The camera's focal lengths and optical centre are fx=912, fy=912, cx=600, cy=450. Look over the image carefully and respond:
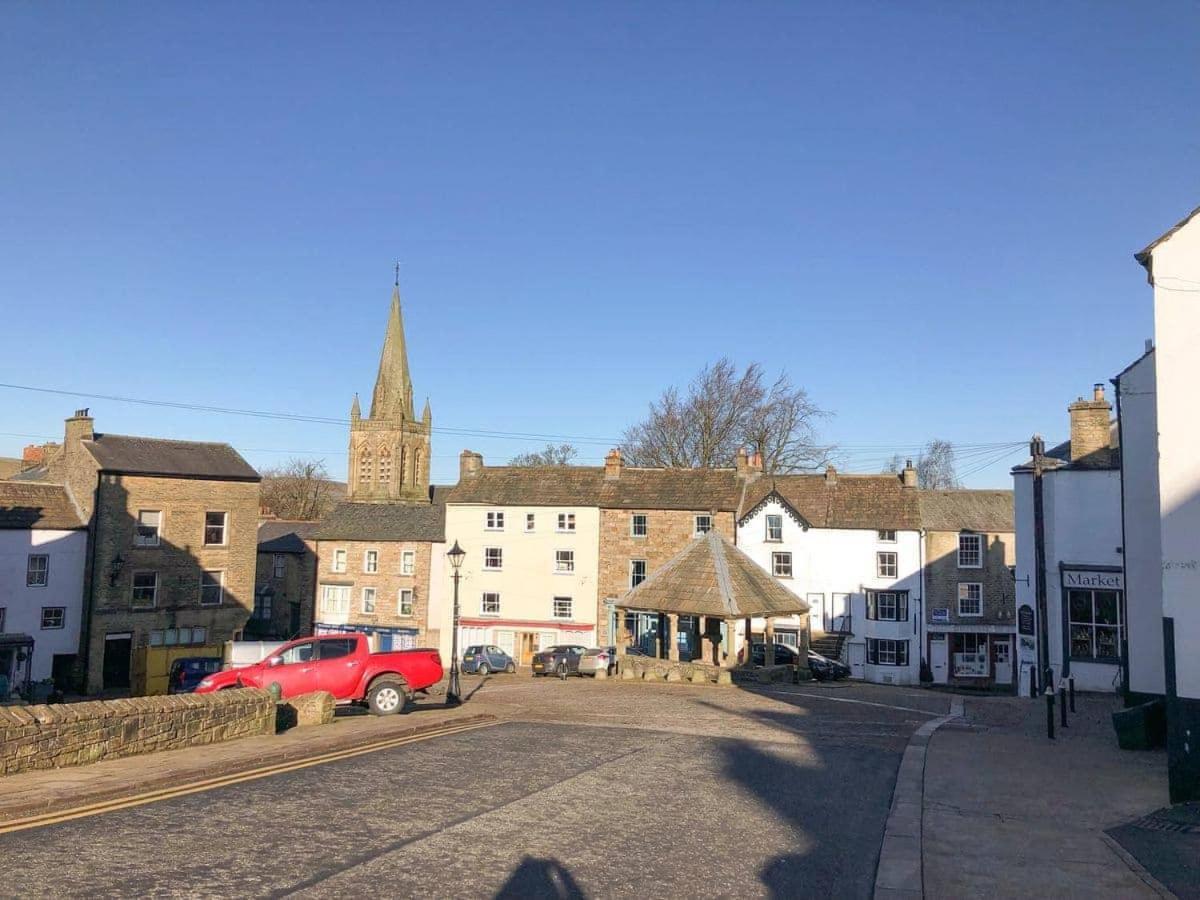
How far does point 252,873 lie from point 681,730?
10003 mm

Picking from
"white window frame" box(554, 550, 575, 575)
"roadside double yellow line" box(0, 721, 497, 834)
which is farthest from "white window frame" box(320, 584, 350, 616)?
"roadside double yellow line" box(0, 721, 497, 834)

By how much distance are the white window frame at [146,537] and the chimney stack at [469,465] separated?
16256 mm

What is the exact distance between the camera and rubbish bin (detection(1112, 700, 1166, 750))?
1413 cm

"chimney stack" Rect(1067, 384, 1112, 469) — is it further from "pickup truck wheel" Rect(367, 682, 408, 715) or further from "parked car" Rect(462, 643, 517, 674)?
"parked car" Rect(462, 643, 517, 674)

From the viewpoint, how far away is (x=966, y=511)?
47.0m

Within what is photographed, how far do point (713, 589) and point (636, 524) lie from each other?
64.0ft

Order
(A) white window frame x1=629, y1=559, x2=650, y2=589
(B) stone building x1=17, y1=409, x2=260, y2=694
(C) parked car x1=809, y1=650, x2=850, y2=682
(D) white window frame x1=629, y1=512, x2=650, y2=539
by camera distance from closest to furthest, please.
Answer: (B) stone building x1=17, y1=409, x2=260, y2=694, (C) parked car x1=809, y1=650, x2=850, y2=682, (A) white window frame x1=629, y1=559, x2=650, y2=589, (D) white window frame x1=629, y1=512, x2=650, y2=539

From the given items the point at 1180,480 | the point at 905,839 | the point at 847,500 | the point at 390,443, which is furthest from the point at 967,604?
the point at 390,443

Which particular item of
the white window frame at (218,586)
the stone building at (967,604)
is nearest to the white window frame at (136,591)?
the white window frame at (218,586)

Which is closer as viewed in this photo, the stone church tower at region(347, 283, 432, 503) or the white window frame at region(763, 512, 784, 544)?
the white window frame at region(763, 512, 784, 544)

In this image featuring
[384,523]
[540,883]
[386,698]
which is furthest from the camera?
[384,523]

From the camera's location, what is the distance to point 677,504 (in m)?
46.4

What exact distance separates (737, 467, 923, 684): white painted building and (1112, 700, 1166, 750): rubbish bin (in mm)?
31778

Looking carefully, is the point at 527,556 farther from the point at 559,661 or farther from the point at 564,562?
the point at 559,661
